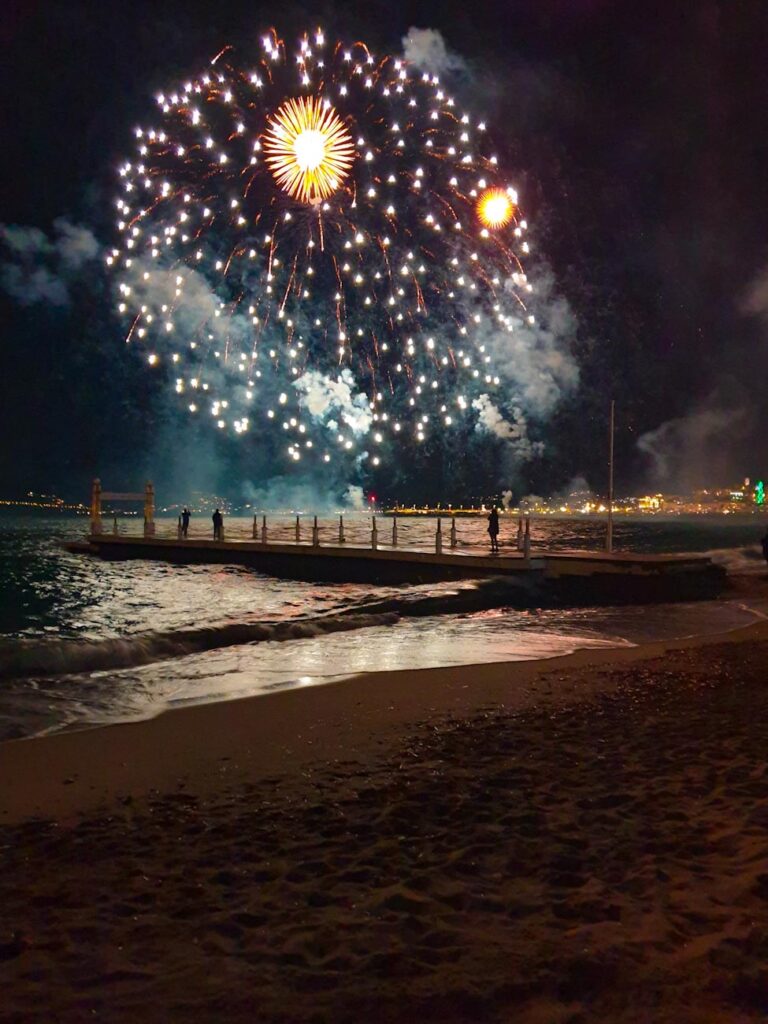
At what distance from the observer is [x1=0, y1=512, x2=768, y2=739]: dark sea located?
11.8 metres

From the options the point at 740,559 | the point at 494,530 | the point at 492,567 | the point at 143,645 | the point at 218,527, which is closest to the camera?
the point at 143,645

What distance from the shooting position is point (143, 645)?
1658cm

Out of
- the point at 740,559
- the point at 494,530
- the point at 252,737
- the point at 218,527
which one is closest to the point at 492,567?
the point at 494,530

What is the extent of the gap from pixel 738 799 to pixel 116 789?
472 centimetres

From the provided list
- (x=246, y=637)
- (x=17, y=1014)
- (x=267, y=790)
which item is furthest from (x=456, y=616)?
(x=17, y=1014)

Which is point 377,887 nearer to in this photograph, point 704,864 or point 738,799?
point 704,864

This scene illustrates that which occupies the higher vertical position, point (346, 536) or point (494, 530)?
point (494, 530)

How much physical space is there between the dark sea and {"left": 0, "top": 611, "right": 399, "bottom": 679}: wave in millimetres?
40

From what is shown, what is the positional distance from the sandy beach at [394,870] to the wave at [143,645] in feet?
19.4

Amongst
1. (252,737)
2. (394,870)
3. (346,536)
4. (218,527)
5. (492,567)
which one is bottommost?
(252,737)

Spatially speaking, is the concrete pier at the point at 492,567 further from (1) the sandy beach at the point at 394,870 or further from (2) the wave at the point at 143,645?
(1) the sandy beach at the point at 394,870

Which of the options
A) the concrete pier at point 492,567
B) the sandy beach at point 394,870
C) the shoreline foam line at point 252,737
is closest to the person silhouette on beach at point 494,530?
the concrete pier at point 492,567

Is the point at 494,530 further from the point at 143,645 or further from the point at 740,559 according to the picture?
the point at 740,559

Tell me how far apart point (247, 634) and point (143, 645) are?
215 cm
